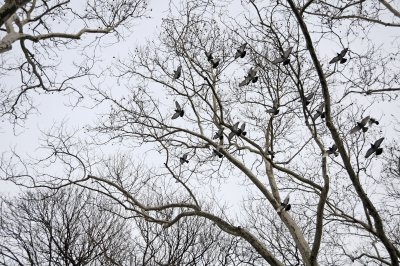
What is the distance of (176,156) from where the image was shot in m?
6.14

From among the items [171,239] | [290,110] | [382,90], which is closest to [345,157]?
[382,90]

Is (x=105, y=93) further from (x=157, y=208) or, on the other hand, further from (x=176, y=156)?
(x=157, y=208)

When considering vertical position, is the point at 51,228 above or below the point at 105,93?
below

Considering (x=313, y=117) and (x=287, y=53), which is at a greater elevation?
(x=287, y=53)

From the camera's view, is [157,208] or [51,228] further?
[51,228]

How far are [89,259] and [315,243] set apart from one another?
7.40m

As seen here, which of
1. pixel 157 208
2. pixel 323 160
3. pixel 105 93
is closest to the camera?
pixel 323 160

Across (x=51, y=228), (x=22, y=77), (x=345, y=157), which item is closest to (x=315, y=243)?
(x=345, y=157)

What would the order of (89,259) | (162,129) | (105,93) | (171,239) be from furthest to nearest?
(171,239) < (89,259) < (105,93) < (162,129)

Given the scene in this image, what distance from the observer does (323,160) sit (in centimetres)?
409

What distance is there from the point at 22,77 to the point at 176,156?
3862 millimetres

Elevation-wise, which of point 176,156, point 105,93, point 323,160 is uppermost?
point 105,93

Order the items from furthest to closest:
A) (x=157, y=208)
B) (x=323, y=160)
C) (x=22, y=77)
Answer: (x=22, y=77) → (x=157, y=208) → (x=323, y=160)

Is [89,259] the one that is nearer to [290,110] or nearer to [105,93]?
[105,93]
